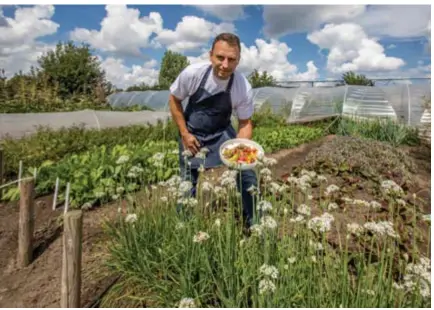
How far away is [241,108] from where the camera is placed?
3.09 m

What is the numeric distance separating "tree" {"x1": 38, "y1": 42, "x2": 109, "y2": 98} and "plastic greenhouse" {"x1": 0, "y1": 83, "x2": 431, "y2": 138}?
5602 mm

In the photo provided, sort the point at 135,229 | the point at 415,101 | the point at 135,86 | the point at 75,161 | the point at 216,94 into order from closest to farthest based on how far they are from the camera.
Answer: the point at 135,229, the point at 216,94, the point at 75,161, the point at 415,101, the point at 135,86

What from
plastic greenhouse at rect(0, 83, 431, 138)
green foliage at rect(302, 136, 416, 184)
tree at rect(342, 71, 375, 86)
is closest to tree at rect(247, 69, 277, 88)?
tree at rect(342, 71, 375, 86)

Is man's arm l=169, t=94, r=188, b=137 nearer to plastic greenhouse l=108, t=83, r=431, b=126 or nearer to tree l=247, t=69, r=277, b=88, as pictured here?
plastic greenhouse l=108, t=83, r=431, b=126

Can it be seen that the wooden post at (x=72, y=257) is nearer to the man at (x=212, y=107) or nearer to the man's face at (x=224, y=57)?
the man at (x=212, y=107)

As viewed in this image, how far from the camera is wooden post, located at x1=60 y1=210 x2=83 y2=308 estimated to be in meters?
1.93

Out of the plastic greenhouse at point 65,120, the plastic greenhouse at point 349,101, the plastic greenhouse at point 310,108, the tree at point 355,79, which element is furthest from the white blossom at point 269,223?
the tree at point 355,79

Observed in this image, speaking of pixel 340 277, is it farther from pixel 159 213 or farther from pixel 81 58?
pixel 81 58

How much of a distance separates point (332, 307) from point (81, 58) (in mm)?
19303

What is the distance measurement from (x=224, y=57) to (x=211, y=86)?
0.35 meters

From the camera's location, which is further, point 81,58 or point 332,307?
point 81,58

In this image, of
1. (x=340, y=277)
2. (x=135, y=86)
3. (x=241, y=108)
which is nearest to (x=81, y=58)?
(x=135, y=86)

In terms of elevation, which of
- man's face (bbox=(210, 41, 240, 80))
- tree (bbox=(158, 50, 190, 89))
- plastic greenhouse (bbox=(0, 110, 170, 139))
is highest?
tree (bbox=(158, 50, 190, 89))

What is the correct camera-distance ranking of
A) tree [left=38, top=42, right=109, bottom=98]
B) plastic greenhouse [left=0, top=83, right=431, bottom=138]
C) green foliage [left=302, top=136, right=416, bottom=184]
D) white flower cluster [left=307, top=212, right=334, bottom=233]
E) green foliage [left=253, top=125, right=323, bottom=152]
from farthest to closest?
tree [left=38, top=42, right=109, bottom=98]
green foliage [left=253, top=125, right=323, bottom=152]
plastic greenhouse [left=0, top=83, right=431, bottom=138]
green foliage [left=302, top=136, right=416, bottom=184]
white flower cluster [left=307, top=212, right=334, bottom=233]
